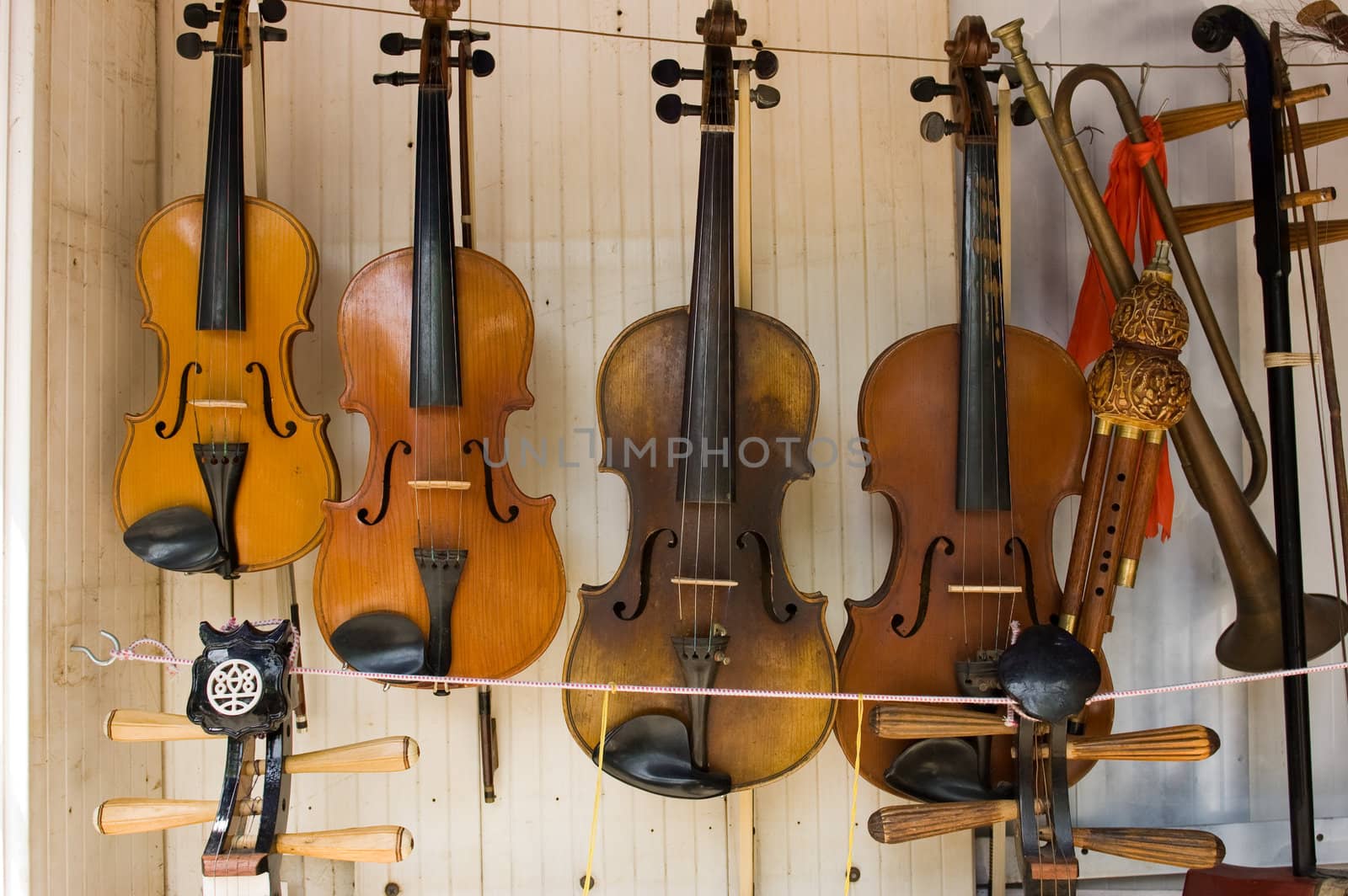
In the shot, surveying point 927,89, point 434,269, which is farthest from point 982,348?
point 434,269

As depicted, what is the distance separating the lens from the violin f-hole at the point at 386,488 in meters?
A: 1.93

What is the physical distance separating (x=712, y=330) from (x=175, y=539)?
1.18 metres

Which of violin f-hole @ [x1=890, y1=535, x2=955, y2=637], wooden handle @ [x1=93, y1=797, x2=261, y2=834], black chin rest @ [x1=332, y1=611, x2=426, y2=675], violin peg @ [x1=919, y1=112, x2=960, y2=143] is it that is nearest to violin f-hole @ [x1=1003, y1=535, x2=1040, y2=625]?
violin f-hole @ [x1=890, y1=535, x2=955, y2=637]

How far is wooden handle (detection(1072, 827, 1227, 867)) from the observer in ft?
5.36

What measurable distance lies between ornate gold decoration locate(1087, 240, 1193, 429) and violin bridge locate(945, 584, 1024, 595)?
403 millimetres

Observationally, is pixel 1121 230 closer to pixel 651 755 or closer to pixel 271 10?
pixel 651 755

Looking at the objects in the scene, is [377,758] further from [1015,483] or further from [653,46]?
[653,46]

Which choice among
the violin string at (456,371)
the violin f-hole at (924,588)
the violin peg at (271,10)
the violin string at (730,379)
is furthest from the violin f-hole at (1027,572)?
the violin peg at (271,10)

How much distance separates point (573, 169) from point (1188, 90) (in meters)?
1.65

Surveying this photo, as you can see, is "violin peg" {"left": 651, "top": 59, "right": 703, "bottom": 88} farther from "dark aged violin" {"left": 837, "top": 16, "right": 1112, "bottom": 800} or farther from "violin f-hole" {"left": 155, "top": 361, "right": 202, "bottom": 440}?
"violin f-hole" {"left": 155, "top": 361, "right": 202, "bottom": 440}

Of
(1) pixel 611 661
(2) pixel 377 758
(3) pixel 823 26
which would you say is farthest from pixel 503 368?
(3) pixel 823 26

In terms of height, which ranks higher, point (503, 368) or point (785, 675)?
point (503, 368)

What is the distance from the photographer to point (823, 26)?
8.23ft

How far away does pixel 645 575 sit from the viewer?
1907 mm
